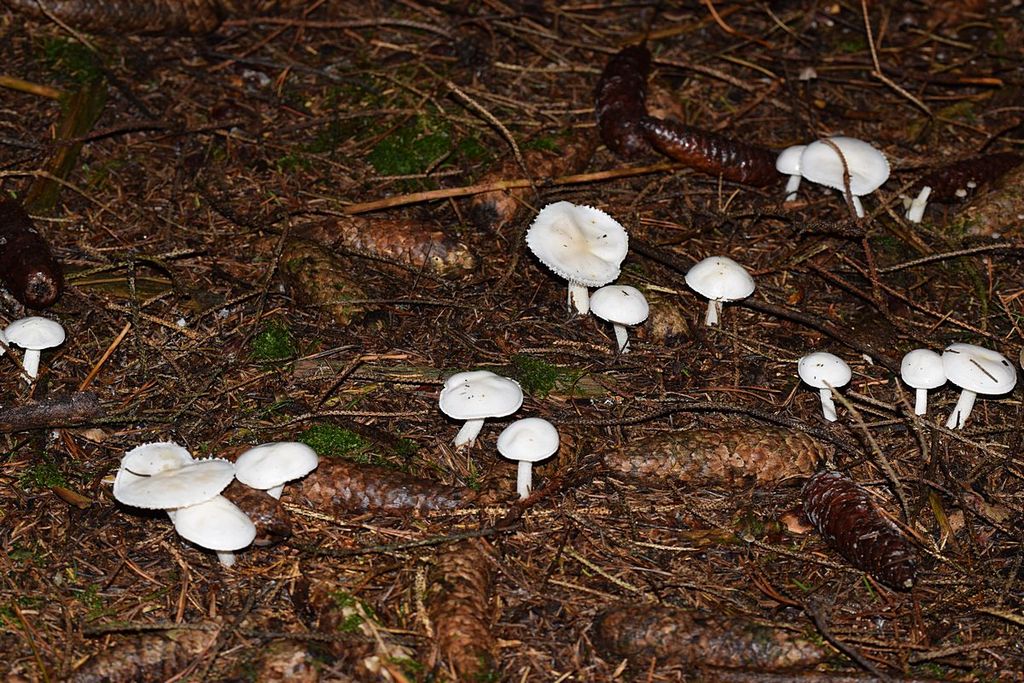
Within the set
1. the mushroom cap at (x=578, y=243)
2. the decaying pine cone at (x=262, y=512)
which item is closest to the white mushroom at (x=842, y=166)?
the mushroom cap at (x=578, y=243)

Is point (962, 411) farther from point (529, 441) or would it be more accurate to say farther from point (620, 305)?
point (529, 441)

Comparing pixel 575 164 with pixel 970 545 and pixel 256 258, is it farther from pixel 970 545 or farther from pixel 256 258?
pixel 970 545

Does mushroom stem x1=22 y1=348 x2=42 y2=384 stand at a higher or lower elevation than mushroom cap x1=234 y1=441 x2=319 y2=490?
lower

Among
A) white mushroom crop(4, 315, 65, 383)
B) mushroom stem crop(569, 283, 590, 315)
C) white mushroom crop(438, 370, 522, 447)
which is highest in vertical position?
white mushroom crop(4, 315, 65, 383)

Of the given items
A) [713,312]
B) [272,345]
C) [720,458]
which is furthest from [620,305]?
[272,345]

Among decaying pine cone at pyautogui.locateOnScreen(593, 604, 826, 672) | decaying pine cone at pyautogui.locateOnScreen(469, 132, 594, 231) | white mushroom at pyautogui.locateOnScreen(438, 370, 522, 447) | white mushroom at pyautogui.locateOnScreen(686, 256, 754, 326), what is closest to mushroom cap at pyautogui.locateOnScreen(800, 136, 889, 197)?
white mushroom at pyautogui.locateOnScreen(686, 256, 754, 326)

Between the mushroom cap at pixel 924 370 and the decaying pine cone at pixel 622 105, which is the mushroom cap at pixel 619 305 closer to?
the mushroom cap at pixel 924 370

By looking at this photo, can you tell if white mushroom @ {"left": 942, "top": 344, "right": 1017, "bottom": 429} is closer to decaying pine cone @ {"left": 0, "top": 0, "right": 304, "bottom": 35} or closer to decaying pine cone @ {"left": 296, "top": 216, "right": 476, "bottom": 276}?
decaying pine cone @ {"left": 296, "top": 216, "right": 476, "bottom": 276}
